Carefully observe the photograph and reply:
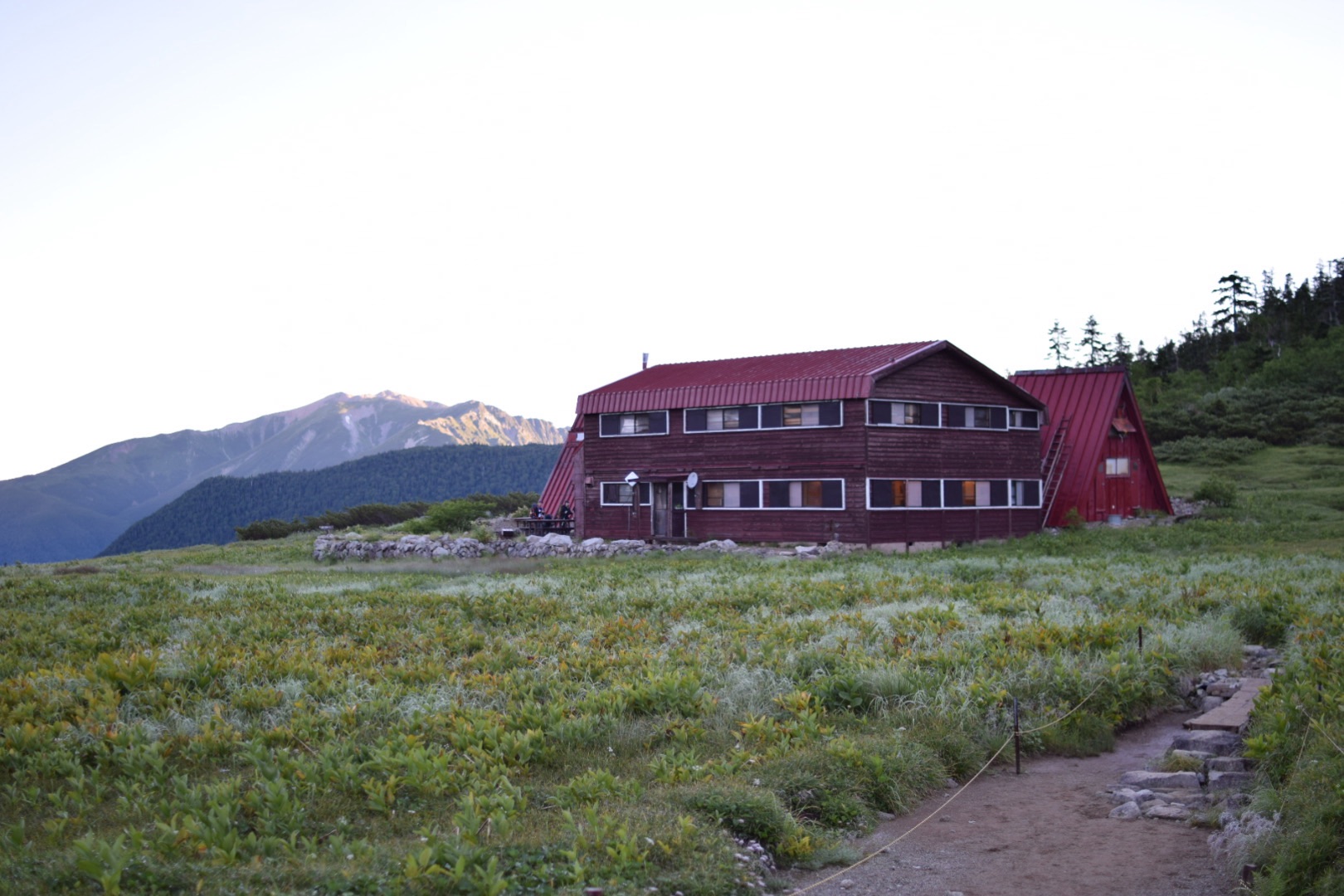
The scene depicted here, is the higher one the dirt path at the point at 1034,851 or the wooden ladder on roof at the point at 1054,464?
the wooden ladder on roof at the point at 1054,464

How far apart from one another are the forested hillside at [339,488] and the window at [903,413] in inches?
4185

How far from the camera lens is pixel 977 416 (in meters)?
40.6

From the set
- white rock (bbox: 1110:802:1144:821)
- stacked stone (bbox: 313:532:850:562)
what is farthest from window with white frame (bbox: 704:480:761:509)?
white rock (bbox: 1110:802:1144:821)

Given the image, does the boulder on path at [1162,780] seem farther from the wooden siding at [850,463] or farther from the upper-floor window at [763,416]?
the upper-floor window at [763,416]

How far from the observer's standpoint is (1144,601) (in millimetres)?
17594

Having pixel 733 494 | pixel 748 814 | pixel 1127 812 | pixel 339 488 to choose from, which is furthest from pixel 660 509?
pixel 339 488

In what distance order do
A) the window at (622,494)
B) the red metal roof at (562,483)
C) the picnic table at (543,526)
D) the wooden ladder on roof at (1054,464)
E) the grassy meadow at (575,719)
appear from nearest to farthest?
1. the grassy meadow at (575,719)
2. the window at (622,494)
3. the wooden ladder on roof at (1054,464)
4. the picnic table at (543,526)
5. the red metal roof at (562,483)

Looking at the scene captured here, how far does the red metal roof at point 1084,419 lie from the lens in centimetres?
4353

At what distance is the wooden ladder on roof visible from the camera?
4325 centimetres

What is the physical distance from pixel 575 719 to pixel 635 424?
107 ft

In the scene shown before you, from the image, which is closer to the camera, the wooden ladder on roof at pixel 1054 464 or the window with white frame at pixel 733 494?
the window with white frame at pixel 733 494

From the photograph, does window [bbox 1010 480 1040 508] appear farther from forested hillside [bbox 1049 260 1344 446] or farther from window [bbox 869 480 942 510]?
forested hillside [bbox 1049 260 1344 446]

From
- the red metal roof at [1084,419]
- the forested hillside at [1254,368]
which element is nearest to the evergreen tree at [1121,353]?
the forested hillside at [1254,368]

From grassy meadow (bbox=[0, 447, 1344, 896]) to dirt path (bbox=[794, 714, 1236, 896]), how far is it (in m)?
0.38
